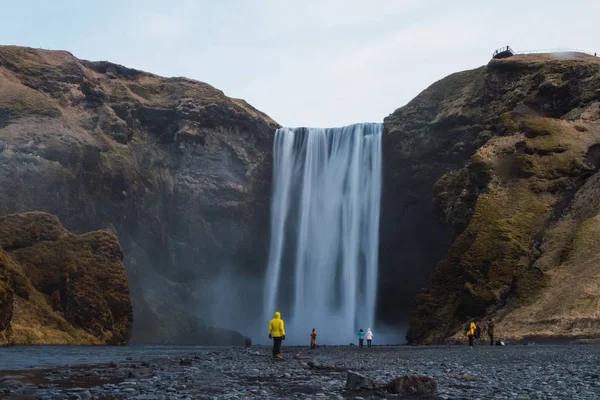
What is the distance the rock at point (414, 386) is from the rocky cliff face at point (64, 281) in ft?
136

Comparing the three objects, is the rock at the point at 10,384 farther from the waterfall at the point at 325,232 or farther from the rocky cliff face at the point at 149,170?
the waterfall at the point at 325,232

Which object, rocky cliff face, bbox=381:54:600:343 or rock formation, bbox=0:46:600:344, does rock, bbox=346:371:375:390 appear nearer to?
rocky cliff face, bbox=381:54:600:343

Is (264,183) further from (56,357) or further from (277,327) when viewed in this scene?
(277,327)

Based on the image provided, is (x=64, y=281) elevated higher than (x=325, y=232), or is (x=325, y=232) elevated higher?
(x=325, y=232)

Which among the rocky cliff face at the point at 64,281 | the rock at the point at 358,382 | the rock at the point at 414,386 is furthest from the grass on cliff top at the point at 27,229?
the rock at the point at 414,386

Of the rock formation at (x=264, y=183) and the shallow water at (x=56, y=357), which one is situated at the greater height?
the rock formation at (x=264, y=183)

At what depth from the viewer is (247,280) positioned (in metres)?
89.6

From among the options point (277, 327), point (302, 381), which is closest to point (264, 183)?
point (277, 327)

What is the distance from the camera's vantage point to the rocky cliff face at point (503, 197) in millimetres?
47625

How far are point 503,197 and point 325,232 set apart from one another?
28.4 m

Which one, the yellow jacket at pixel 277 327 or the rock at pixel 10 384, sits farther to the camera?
the yellow jacket at pixel 277 327

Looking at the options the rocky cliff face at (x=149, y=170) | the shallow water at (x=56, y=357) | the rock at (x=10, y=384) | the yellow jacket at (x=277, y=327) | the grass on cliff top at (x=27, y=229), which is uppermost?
the rocky cliff face at (x=149, y=170)

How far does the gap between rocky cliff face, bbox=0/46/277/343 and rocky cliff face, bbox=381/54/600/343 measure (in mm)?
20554

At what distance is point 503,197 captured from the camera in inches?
2328
